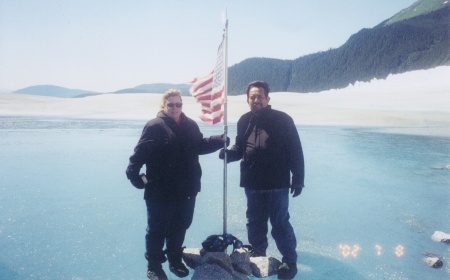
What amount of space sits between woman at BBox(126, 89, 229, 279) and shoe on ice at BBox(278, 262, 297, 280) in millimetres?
1025

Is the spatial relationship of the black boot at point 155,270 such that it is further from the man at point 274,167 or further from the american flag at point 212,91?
the american flag at point 212,91

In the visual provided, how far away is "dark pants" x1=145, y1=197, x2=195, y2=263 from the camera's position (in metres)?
3.42

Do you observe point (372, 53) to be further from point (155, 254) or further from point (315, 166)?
point (155, 254)

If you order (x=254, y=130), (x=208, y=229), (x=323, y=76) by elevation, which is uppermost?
(x=323, y=76)

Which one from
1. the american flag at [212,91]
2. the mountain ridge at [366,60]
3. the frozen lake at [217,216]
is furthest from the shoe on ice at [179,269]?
the mountain ridge at [366,60]

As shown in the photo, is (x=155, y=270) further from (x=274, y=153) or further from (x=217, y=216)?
(x=217, y=216)

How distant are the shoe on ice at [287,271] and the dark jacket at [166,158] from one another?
1.25 metres

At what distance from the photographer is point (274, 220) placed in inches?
140

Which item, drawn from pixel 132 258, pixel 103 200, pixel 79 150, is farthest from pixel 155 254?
pixel 79 150

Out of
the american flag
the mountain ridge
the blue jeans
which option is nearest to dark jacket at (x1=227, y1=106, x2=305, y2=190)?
the blue jeans

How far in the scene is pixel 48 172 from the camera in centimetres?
802

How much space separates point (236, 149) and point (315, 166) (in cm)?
584

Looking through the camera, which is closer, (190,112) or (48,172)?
(48,172)

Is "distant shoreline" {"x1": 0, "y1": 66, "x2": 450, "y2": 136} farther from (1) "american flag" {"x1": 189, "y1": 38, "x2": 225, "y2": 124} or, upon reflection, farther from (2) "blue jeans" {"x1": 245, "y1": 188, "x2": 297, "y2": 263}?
(1) "american flag" {"x1": 189, "y1": 38, "x2": 225, "y2": 124}
